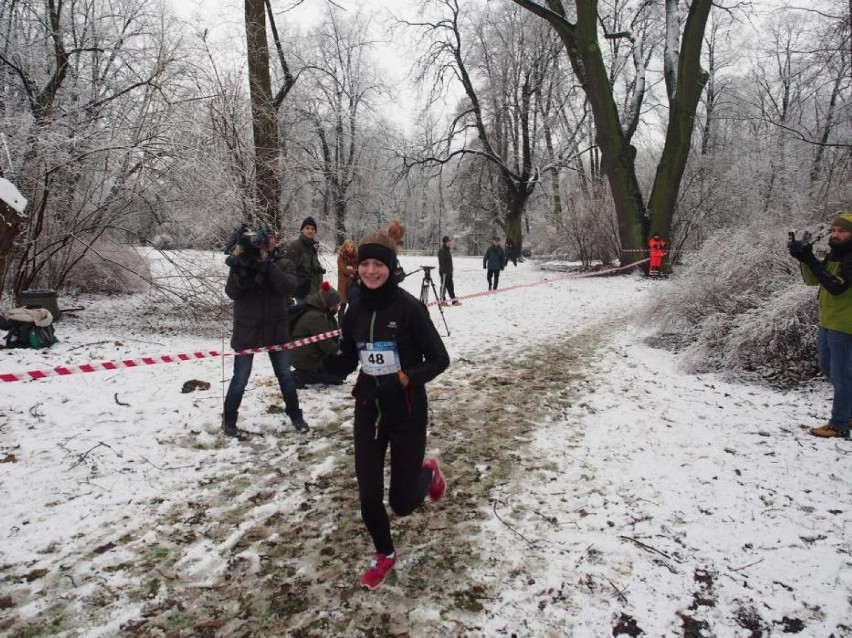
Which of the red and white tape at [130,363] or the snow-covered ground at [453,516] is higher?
the red and white tape at [130,363]

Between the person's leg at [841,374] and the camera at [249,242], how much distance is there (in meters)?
5.24

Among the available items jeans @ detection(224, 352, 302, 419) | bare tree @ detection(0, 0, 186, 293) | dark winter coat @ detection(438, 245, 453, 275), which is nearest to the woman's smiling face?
jeans @ detection(224, 352, 302, 419)

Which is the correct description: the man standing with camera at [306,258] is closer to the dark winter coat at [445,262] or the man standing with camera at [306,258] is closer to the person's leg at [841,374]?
the person's leg at [841,374]

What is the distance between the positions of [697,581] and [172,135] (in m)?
9.14

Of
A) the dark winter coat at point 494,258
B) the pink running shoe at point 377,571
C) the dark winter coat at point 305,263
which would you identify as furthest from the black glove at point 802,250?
the dark winter coat at point 494,258

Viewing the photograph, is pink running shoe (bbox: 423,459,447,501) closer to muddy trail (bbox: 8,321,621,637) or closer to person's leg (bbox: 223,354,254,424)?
muddy trail (bbox: 8,321,621,637)

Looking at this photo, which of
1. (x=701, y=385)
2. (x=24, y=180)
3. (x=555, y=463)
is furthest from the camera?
(x=24, y=180)

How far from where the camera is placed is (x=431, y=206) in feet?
198

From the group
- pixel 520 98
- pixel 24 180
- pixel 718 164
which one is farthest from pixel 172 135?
pixel 718 164

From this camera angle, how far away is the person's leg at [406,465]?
2.81 m

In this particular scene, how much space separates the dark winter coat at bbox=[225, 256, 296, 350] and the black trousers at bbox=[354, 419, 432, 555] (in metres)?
2.28

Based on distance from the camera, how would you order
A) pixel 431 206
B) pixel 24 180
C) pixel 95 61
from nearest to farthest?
pixel 24 180, pixel 95 61, pixel 431 206

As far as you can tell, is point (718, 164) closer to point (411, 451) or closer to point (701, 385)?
point (701, 385)

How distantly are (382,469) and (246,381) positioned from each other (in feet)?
8.15
